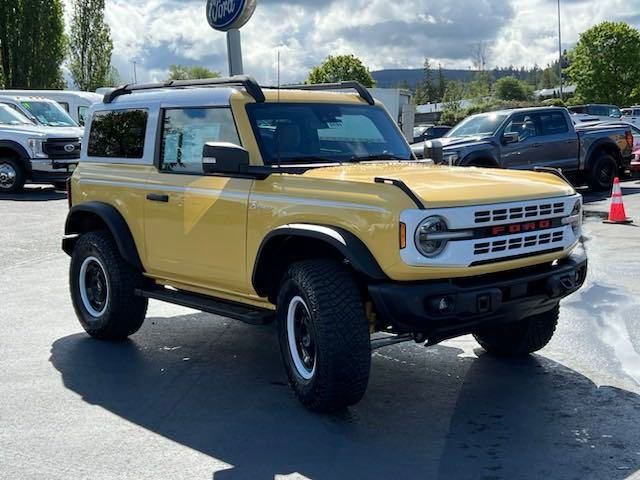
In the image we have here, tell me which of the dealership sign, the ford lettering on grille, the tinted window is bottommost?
the ford lettering on grille

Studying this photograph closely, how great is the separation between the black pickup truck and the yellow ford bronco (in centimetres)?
886

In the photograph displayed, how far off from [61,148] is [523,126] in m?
9.97

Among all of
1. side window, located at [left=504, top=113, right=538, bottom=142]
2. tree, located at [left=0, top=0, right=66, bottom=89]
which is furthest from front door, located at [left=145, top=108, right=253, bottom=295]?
tree, located at [left=0, top=0, right=66, bottom=89]

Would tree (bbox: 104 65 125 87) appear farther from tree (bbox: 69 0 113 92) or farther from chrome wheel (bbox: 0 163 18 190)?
chrome wheel (bbox: 0 163 18 190)

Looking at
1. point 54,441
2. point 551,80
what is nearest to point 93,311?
point 54,441

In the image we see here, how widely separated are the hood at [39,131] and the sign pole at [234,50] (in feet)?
24.4

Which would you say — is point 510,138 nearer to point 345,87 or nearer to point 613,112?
point 345,87

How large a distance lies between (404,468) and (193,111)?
A: 3.21 m

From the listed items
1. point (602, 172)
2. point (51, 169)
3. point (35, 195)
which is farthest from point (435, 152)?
point (35, 195)

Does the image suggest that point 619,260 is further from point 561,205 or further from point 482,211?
point 482,211

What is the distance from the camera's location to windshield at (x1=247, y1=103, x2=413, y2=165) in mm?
5871

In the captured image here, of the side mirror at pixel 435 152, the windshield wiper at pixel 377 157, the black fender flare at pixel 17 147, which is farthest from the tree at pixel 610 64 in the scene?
the windshield wiper at pixel 377 157

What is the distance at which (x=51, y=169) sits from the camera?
18.8 m

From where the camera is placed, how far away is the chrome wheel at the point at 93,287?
7043mm
